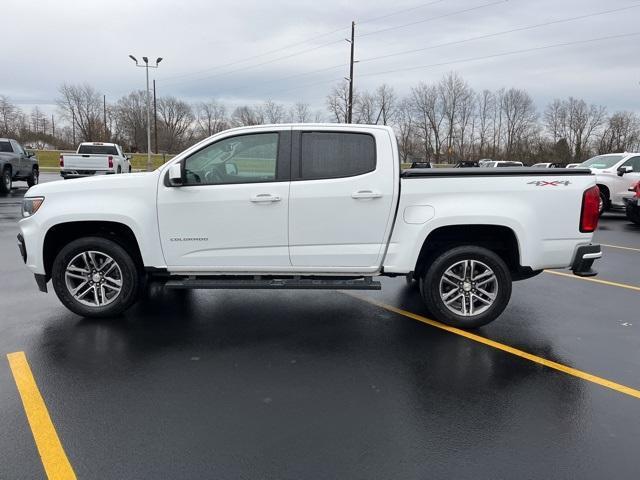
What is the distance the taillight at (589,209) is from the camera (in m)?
4.87

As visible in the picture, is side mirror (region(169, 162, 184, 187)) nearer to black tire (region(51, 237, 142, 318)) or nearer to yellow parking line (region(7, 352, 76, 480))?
black tire (region(51, 237, 142, 318))

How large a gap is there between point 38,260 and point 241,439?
3.24m

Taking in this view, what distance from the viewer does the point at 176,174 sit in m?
4.89

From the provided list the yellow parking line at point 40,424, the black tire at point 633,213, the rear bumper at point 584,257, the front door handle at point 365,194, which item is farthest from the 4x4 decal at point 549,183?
the black tire at point 633,213

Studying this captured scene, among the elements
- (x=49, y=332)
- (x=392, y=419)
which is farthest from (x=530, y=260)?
(x=49, y=332)

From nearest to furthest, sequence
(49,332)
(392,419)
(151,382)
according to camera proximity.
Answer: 1. (392,419)
2. (151,382)
3. (49,332)

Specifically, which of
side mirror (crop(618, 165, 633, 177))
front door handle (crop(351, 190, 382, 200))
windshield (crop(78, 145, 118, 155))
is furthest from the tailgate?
front door handle (crop(351, 190, 382, 200))

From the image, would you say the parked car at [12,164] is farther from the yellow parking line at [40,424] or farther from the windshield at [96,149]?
the yellow parking line at [40,424]

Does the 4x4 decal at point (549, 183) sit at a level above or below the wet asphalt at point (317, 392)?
above

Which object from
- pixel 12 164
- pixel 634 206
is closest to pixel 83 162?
pixel 12 164

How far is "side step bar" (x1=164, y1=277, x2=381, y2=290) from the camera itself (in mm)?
5020

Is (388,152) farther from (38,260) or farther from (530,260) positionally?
(38,260)

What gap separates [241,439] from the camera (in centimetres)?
313

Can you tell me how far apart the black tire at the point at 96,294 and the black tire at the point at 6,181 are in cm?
1640
